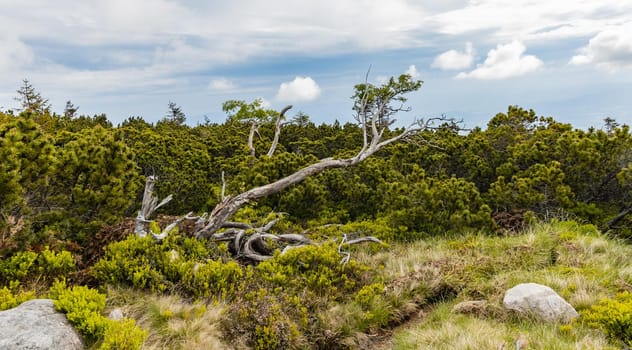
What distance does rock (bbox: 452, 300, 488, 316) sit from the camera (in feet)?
17.8

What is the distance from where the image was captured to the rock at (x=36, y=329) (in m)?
3.36

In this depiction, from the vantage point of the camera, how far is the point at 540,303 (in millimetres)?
5016

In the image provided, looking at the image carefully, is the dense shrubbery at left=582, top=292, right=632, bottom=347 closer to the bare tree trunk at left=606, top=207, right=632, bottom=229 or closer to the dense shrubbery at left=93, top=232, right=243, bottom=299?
the dense shrubbery at left=93, top=232, right=243, bottom=299

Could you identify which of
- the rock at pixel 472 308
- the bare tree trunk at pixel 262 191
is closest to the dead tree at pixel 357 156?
the bare tree trunk at pixel 262 191

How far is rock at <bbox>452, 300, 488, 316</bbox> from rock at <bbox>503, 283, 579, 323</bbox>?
279 millimetres

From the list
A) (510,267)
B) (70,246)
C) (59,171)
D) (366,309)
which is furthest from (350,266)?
(59,171)

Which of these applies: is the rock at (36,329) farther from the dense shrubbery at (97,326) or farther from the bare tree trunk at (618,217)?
the bare tree trunk at (618,217)

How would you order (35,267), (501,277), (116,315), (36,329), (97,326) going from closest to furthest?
1. (36,329)
2. (97,326)
3. (116,315)
4. (35,267)
5. (501,277)

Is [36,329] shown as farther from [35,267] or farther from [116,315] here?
[35,267]

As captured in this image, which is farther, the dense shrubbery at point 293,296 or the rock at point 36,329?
the dense shrubbery at point 293,296

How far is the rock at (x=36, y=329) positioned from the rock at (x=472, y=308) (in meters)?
4.47

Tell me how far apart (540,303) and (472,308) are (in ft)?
2.74

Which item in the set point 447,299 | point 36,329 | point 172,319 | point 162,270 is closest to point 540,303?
point 447,299

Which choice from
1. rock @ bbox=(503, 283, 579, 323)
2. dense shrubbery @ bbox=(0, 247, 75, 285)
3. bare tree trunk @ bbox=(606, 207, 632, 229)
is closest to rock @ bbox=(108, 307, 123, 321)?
dense shrubbery @ bbox=(0, 247, 75, 285)
